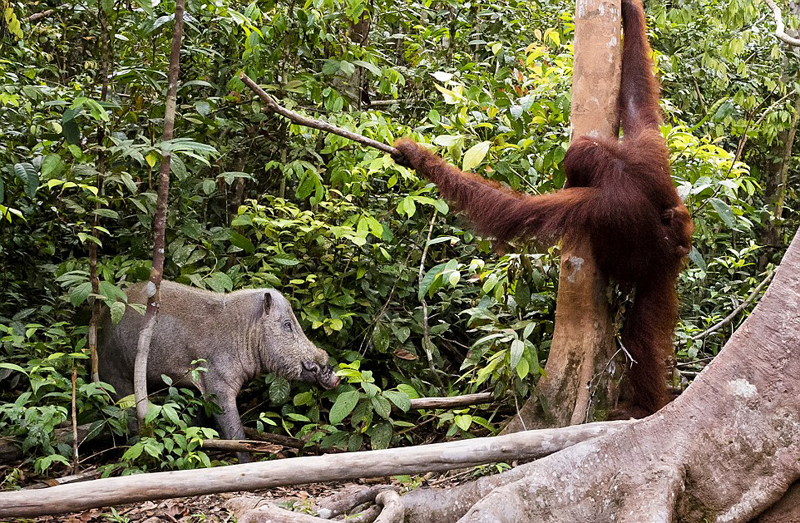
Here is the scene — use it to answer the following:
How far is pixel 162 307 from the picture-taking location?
515cm

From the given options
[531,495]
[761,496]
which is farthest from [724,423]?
[531,495]

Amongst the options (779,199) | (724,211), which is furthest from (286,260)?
(779,199)

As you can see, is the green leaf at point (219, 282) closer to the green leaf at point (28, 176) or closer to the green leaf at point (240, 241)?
the green leaf at point (240, 241)

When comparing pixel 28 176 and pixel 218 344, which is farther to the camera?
pixel 218 344

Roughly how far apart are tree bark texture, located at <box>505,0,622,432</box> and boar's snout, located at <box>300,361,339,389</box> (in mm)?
1834

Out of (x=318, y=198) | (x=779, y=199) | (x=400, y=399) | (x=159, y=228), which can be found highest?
(x=779, y=199)

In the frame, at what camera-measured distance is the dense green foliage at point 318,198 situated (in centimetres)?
430

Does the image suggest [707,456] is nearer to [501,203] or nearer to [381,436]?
[501,203]

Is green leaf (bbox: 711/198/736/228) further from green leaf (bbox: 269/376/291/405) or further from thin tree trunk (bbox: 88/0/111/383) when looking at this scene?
thin tree trunk (bbox: 88/0/111/383)

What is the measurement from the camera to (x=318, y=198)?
469cm

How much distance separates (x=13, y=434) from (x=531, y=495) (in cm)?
300

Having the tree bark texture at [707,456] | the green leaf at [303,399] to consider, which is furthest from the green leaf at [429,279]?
the tree bark texture at [707,456]

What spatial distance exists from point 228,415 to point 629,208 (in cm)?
287

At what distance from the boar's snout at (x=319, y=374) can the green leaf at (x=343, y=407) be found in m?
0.78
